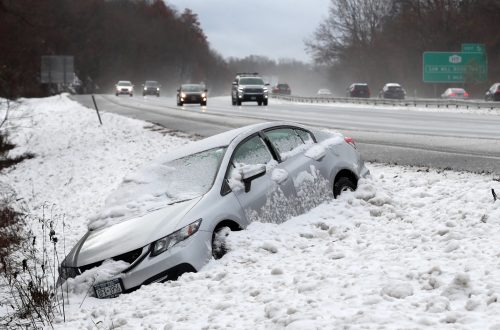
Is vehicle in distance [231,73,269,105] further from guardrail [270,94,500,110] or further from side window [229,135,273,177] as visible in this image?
side window [229,135,273,177]

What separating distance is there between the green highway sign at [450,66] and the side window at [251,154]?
133 ft

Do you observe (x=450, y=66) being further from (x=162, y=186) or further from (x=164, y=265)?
(x=164, y=265)

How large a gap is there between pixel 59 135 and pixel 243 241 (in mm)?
26219

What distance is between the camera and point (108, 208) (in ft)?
24.9

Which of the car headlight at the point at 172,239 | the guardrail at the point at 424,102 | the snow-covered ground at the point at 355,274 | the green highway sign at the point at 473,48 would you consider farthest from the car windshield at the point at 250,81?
the car headlight at the point at 172,239

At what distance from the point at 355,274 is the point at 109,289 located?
96.1 inches

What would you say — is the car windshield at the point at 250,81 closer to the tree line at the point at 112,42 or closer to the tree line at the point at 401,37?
the tree line at the point at 401,37

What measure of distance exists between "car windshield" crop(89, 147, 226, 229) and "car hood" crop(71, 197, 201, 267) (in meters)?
0.22

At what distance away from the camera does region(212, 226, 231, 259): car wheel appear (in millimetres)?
6742

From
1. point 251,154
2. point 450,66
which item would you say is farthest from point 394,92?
point 251,154

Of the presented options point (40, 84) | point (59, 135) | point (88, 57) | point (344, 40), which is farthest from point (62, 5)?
point (59, 135)

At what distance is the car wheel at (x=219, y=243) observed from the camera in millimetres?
6742

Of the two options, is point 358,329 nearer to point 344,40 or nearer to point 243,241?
point 243,241

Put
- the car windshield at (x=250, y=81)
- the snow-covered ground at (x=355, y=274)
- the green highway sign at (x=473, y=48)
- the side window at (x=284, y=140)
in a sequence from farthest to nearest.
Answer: the green highway sign at (x=473, y=48), the car windshield at (x=250, y=81), the side window at (x=284, y=140), the snow-covered ground at (x=355, y=274)
